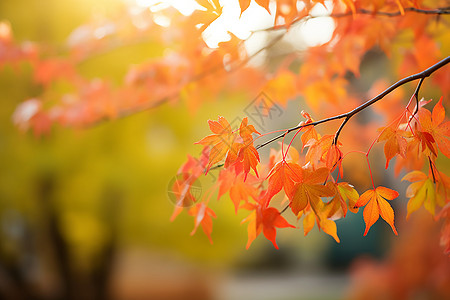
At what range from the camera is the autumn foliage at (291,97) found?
Result: 0.78 metres

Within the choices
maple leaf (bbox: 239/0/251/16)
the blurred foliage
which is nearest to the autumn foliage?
maple leaf (bbox: 239/0/251/16)

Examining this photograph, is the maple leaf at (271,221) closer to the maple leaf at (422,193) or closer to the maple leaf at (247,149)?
the maple leaf at (247,149)

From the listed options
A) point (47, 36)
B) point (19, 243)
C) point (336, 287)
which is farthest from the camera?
point (336, 287)

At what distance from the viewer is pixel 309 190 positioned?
75cm

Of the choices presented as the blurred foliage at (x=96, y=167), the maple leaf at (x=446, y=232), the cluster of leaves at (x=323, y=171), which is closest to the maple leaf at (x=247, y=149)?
the cluster of leaves at (x=323, y=171)

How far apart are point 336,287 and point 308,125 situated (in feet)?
23.8

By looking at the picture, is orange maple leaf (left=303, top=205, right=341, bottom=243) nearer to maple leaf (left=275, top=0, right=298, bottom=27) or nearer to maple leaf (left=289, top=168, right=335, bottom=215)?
maple leaf (left=289, top=168, right=335, bottom=215)

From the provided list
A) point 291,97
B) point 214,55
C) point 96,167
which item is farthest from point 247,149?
point 96,167

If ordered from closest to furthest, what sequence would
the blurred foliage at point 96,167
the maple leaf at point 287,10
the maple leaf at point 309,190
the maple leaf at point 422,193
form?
1. the maple leaf at point 309,190
2. the maple leaf at point 422,193
3. the maple leaf at point 287,10
4. the blurred foliage at point 96,167

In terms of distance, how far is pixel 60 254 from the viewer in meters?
4.05

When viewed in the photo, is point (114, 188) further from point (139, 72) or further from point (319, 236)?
point (319, 236)

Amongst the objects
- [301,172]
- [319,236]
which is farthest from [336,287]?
[301,172]

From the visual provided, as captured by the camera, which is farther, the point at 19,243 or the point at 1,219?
the point at 19,243

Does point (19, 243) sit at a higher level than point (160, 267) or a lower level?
higher
